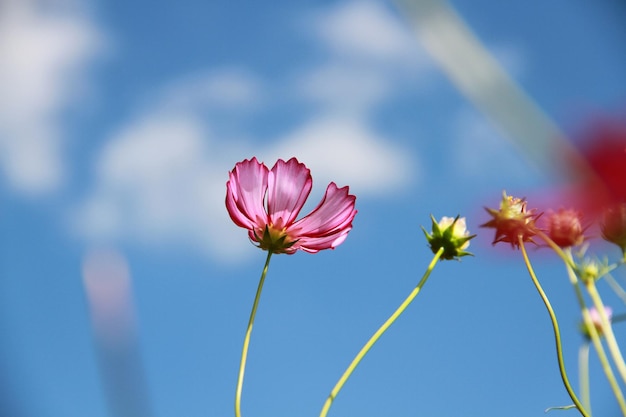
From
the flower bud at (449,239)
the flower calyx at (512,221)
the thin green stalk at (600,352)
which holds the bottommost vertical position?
the thin green stalk at (600,352)

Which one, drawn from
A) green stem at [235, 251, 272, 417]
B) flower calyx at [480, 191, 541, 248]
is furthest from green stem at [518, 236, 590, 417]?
green stem at [235, 251, 272, 417]

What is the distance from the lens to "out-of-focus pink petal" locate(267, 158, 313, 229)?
1.64 feet

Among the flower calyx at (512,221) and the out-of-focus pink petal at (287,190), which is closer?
the flower calyx at (512,221)

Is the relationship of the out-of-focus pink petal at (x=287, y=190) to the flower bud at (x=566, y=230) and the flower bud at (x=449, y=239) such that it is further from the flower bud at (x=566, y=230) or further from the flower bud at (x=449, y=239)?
the flower bud at (x=566, y=230)

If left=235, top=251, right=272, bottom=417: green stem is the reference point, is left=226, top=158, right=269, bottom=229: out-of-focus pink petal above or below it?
above

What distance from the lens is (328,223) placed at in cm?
49

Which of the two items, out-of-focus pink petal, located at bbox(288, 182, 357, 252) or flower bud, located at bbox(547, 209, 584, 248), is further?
out-of-focus pink petal, located at bbox(288, 182, 357, 252)

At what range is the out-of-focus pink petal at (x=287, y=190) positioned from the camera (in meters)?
0.50

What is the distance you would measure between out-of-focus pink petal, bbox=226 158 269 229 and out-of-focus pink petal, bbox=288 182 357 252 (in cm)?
4

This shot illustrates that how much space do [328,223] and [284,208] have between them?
0.05m

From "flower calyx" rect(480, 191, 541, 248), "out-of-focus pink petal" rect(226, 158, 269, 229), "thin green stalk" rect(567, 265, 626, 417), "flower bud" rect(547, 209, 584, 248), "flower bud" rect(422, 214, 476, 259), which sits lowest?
"thin green stalk" rect(567, 265, 626, 417)

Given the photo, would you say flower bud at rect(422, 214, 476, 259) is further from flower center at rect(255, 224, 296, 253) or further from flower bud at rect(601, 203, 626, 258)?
flower bud at rect(601, 203, 626, 258)

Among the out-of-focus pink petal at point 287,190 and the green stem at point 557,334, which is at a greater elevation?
the out-of-focus pink petal at point 287,190

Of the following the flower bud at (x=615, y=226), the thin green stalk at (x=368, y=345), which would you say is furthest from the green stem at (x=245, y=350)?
the flower bud at (x=615, y=226)
